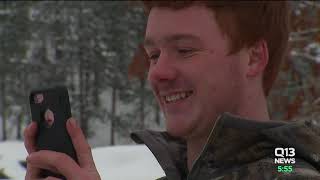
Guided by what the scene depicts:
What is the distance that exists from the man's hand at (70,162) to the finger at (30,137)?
0.02m

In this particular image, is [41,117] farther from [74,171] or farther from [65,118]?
[74,171]

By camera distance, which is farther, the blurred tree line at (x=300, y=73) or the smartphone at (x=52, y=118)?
the blurred tree line at (x=300, y=73)

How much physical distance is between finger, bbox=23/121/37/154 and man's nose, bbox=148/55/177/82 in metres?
0.36

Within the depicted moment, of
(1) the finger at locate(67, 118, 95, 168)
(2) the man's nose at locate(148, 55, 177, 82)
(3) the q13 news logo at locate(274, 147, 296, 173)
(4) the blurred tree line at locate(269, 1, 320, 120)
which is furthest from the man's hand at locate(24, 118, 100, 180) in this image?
(4) the blurred tree line at locate(269, 1, 320, 120)

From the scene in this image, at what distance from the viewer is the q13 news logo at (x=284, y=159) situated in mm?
1344

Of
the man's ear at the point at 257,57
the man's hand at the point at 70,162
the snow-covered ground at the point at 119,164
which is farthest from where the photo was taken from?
the snow-covered ground at the point at 119,164

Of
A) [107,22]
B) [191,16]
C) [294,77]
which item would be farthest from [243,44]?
[107,22]

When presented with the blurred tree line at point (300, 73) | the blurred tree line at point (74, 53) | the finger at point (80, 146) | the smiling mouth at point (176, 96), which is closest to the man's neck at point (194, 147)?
the smiling mouth at point (176, 96)

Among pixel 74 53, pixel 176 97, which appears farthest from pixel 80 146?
pixel 74 53

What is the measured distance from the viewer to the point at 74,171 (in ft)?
4.08

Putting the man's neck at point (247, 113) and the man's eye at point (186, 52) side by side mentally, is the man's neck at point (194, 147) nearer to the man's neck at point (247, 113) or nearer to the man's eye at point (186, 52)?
the man's neck at point (247, 113)

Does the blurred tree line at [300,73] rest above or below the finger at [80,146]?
below

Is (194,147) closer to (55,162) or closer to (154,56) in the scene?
(154,56)

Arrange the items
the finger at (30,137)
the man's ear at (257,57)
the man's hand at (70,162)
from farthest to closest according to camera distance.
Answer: the man's ear at (257,57), the finger at (30,137), the man's hand at (70,162)
